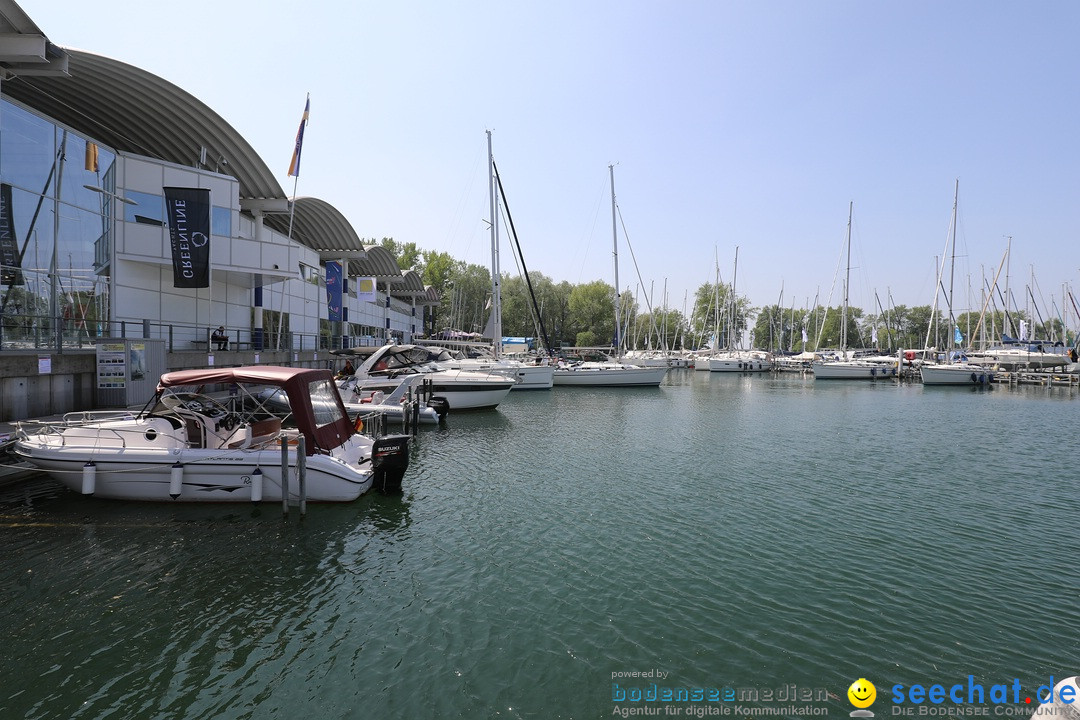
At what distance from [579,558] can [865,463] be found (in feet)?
43.2

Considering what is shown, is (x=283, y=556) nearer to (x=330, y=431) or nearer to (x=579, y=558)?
(x=330, y=431)

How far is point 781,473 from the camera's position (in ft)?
54.6

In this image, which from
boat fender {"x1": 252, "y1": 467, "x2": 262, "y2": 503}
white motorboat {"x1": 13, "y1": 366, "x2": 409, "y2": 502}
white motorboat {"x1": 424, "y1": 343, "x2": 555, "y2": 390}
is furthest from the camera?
white motorboat {"x1": 424, "y1": 343, "x2": 555, "y2": 390}

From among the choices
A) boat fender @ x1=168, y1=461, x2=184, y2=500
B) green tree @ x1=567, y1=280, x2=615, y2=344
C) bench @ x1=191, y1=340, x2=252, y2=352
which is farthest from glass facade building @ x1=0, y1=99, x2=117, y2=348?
green tree @ x1=567, y1=280, x2=615, y2=344

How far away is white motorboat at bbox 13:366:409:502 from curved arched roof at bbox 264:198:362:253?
26143 millimetres

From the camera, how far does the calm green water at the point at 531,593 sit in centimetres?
621

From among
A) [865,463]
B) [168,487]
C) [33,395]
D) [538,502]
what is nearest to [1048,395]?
[865,463]

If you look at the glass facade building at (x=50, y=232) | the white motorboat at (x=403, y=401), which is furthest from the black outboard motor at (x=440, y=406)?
the glass facade building at (x=50, y=232)

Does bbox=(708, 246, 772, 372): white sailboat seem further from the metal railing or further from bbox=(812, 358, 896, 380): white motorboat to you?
the metal railing

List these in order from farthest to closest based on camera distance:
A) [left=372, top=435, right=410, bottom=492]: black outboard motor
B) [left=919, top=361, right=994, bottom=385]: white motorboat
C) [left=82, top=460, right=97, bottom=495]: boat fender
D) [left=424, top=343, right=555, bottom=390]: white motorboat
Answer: [left=919, top=361, right=994, bottom=385]: white motorboat < [left=424, top=343, right=555, bottom=390]: white motorboat < [left=372, top=435, right=410, bottom=492]: black outboard motor < [left=82, top=460, right=97, bottom=495]: boat fender

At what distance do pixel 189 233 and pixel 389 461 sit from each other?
16436mm

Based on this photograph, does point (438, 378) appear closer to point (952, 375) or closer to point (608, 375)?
point (608, 375)

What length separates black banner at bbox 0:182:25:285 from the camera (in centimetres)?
1684

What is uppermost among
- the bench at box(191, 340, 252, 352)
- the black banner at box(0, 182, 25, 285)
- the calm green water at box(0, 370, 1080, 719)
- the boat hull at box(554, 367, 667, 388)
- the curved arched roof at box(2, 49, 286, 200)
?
the curved arched roof at box(2, 49, 286, 200)
